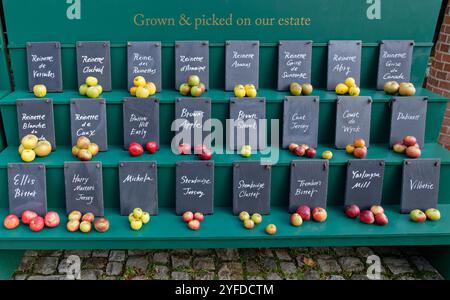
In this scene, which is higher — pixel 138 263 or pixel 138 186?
pixel 138 186

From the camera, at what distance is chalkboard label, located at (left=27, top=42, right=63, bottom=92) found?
387 cm

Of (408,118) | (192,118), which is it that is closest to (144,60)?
(192,118)

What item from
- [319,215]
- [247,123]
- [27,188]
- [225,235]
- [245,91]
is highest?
[245,91]

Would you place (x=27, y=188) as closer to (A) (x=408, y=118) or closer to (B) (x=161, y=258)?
(B) (x=161, y=258)

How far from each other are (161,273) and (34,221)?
3.62ft

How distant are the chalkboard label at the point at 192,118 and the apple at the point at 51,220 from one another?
119 cm

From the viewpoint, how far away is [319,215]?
3590 millimetres

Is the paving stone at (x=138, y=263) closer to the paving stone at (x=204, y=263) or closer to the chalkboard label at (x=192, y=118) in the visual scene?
the paving stone at (x=204, y=263)

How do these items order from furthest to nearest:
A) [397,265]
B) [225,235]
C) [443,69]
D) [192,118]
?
[443,69], [397,265], [192,118], [225,235]

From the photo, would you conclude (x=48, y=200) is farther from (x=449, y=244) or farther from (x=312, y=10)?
(x=449, y=244)

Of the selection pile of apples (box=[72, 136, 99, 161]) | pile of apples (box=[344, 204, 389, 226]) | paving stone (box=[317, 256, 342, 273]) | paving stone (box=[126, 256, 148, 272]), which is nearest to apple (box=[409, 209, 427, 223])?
pile of apples (box=[344, 204, 389, 226])

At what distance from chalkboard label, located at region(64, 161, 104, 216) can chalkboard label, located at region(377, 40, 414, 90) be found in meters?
2.60
